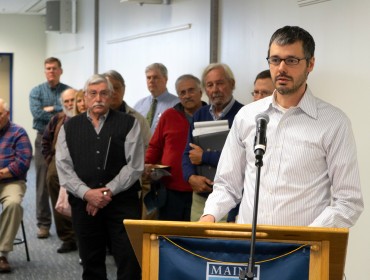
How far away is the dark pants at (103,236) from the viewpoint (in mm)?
4488

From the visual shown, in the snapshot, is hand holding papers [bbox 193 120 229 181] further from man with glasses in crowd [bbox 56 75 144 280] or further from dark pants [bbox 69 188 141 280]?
dark pants [bbox 69 188 141 280]

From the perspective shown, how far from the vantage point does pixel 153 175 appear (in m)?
4.73

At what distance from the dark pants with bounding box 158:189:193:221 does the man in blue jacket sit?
1.31 feet

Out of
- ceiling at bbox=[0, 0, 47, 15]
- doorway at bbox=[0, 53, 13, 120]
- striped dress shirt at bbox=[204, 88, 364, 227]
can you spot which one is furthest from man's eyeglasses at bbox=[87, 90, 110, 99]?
doorway at bbox=[0, 53, 13, 120]

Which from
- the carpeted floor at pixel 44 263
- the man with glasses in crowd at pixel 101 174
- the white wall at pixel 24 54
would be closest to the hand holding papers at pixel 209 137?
the man with glasses in crowd at pixel 101 174

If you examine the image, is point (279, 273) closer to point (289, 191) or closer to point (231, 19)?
point (289, 191)

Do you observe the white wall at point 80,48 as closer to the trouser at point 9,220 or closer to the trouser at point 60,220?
the trouser at point 60,220

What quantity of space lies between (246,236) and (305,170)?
0.48 m

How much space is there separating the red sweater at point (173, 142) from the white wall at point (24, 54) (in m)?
11.0

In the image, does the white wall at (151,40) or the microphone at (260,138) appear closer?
the microphone at (260,138)

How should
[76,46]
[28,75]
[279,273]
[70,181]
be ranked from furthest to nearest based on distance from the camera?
[28,75] → [76,46] → [70,181] → [279,273]

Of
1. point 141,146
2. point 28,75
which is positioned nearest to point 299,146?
point 141,146

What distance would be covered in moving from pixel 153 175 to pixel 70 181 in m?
0.56

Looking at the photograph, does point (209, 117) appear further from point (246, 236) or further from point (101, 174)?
point (246, 236)
